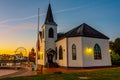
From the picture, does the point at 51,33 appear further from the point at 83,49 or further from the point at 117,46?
the point at 117,46

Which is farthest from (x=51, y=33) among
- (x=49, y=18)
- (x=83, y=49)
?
(x=83, y=49)

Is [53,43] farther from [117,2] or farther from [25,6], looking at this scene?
[117,2]

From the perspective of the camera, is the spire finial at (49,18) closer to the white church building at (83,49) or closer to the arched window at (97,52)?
the white church building at (83,49)

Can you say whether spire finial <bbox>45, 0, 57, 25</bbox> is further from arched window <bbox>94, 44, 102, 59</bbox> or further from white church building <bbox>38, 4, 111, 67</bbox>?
arched window <bbox>94, 44, 102, 59</bbox>

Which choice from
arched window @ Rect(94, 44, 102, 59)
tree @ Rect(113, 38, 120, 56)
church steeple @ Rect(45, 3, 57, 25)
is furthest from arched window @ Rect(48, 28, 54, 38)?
tree @ Rect(113, 38, 120, 56)

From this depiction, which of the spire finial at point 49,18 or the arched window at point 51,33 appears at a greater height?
the spire finial at point 49,18

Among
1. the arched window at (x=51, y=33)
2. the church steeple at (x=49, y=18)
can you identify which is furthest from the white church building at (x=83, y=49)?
the church steeple at (x=49, y=18)

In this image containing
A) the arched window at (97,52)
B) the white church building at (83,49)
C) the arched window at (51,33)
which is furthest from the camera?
the arched window at (51,33)

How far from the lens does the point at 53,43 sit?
1032 inches

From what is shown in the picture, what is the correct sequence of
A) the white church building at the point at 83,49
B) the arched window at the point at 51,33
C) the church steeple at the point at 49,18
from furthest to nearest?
the church steeple at the point at 49,18 < the arched window at the point at 51,33 < the white church building at the point at 83,49

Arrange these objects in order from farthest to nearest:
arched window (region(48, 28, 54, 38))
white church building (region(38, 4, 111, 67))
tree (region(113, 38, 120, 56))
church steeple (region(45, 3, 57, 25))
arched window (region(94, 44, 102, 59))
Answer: tree (region(113, 38, 120, 56)) < church steeple (region(45, 3, 57, 25)) < arched window (region(48, 28, 54, 38)) < arched window (region(94, 44, 102, 59)) < white church building (region(38, 4, 111, 67))

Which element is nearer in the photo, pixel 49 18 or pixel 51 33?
pixel 51 33

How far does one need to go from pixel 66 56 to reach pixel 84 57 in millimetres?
2856

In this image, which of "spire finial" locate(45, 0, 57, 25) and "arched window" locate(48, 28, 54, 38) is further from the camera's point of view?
"spire finial" locate(45, 0, 57, 25)
